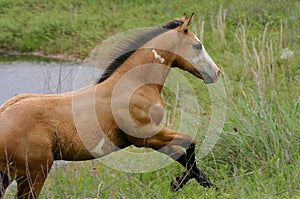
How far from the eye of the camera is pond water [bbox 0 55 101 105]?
10.4 metres

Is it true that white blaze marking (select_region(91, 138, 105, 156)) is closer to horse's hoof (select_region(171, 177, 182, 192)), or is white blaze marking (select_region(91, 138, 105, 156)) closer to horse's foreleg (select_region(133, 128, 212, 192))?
horse's foreleg (select_region(133, 128, 212, 192))

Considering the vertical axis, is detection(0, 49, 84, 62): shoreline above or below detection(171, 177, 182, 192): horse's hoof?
below

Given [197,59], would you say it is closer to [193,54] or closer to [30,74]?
[193,54]

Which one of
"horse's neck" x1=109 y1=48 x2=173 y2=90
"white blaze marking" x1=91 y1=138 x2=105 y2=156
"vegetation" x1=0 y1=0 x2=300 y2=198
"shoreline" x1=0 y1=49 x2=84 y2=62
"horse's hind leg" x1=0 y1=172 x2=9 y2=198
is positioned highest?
"horse's neck" x1=109 y1=48 x2=173 y2=90

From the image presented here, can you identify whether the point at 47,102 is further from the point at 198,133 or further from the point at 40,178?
the point at 198,133

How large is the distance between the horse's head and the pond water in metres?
4.37

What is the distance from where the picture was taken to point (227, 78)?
7512 millimetres

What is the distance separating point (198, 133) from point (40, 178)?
2.05m

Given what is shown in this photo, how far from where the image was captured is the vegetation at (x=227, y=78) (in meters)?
5.30

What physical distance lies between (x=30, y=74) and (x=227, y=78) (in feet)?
18.6

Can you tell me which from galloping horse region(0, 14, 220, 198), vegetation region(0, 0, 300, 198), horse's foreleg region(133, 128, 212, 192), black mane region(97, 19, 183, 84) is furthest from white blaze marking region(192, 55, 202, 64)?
vegetation region(0, 0, 300, 198)

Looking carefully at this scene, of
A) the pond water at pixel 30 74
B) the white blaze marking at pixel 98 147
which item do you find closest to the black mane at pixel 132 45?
the white blaze marking at pixel 98 147

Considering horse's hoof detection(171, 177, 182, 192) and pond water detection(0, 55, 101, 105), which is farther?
pond water detection(0, 55, 101, 105)

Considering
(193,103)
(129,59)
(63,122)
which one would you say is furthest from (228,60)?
(63,122)
